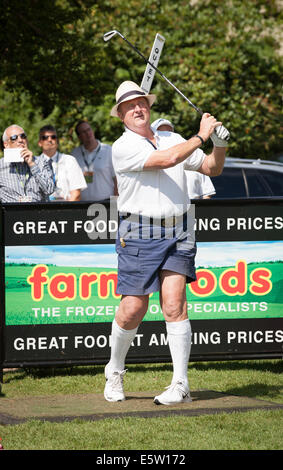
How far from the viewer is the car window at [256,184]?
41.9ft

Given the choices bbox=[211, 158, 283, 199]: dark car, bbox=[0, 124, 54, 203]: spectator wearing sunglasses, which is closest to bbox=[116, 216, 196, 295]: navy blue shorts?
bbox=[0, 124, 54, 203]: spectator wearing sunglasses

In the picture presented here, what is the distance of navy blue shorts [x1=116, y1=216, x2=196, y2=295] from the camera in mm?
6469

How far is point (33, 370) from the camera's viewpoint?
806cm

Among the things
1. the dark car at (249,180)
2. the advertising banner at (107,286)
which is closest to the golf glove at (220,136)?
the advertising banner at (107,286)

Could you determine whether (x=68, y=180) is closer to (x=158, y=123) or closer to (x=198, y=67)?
(x=158, y=123)

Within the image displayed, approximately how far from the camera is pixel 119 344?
6.70 m

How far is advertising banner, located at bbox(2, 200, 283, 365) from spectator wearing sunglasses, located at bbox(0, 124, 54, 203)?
3.78ft

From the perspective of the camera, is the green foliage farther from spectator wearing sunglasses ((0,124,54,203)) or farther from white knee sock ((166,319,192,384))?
white knee sock ((166,319,192,384))

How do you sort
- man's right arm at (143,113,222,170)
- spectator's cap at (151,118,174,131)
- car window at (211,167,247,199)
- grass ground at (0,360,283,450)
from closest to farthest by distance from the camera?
grass ground at (0,360,283,450) → man's right arm at (143,113,222,170) → spectator's cap at (151,118,174,131) → car window at (211,167,247,199)

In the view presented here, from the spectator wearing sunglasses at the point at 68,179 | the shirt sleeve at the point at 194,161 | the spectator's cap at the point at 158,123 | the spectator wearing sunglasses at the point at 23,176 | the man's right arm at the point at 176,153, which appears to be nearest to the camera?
the man's right arm at the point at 176,153

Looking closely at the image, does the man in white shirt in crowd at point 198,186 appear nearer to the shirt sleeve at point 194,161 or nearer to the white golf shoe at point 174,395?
the shirt sleeve at point 194,161

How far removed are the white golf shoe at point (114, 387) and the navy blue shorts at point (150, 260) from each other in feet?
1.97

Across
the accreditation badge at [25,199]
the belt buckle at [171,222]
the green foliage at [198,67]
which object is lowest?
the belt buckle at [171,222]
